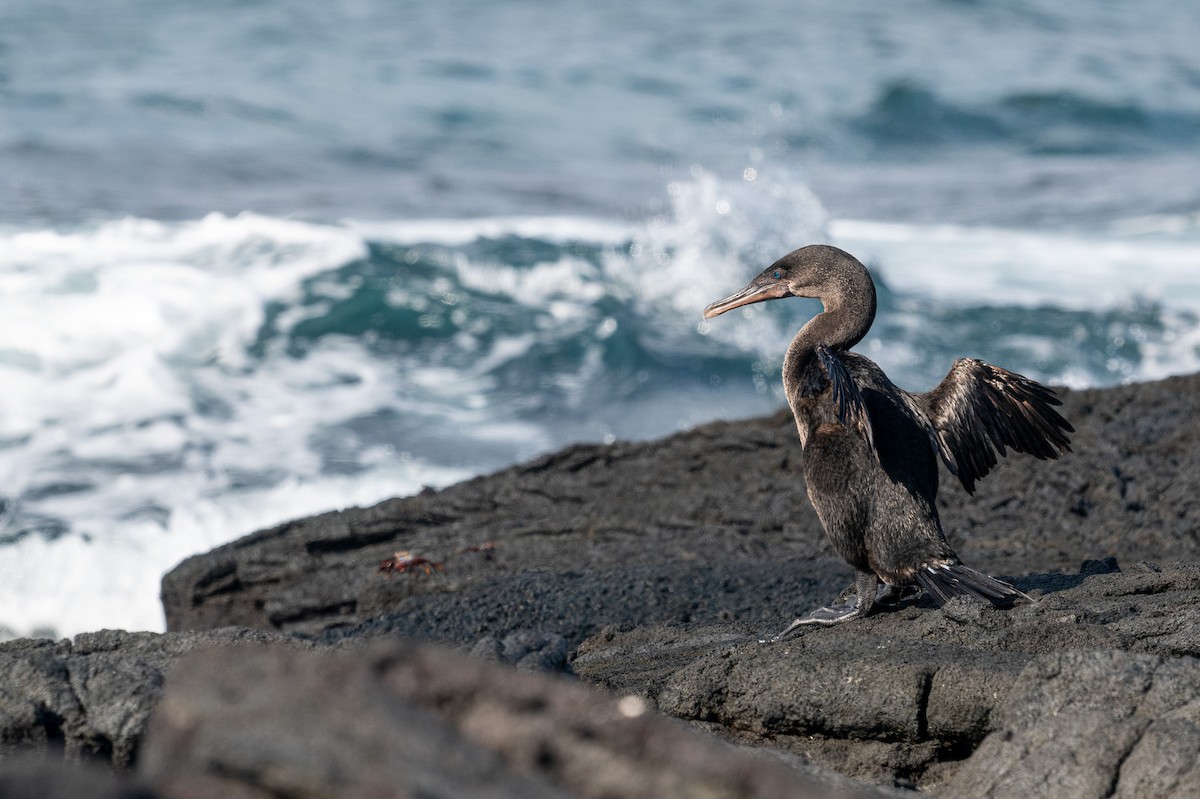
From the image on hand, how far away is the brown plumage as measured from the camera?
14.6ft

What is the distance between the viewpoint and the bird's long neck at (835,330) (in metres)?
4.77

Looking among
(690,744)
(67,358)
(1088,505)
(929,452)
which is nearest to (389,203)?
(67,358)

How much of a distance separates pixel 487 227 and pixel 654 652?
14008mm

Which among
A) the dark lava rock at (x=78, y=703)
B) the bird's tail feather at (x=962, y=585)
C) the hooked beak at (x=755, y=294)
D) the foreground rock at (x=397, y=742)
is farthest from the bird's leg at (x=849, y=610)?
the foreground rock at (x=397, y=742)

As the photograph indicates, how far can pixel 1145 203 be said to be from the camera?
2097 cm

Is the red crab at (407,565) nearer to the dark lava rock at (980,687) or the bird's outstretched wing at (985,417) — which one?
the dark lava rock at (980,687)

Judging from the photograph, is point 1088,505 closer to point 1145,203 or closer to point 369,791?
point 369,791

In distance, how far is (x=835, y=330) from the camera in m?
4.80

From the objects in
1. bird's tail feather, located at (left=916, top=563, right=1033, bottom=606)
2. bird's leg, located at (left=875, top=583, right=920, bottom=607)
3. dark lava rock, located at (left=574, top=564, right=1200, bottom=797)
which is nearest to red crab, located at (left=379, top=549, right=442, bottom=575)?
dark lava rock, located at (left=574, top=564, right=1200, bottom=797)

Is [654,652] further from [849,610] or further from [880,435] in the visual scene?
[880,435]

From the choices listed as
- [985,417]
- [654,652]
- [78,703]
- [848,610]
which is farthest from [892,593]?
[78,703]

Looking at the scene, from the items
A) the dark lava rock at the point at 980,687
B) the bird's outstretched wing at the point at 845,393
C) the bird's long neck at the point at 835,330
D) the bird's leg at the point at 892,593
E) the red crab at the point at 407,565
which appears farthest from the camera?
the red crab at the point at 407,565

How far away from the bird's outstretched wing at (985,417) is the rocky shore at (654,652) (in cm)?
47

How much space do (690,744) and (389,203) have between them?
18055mm
